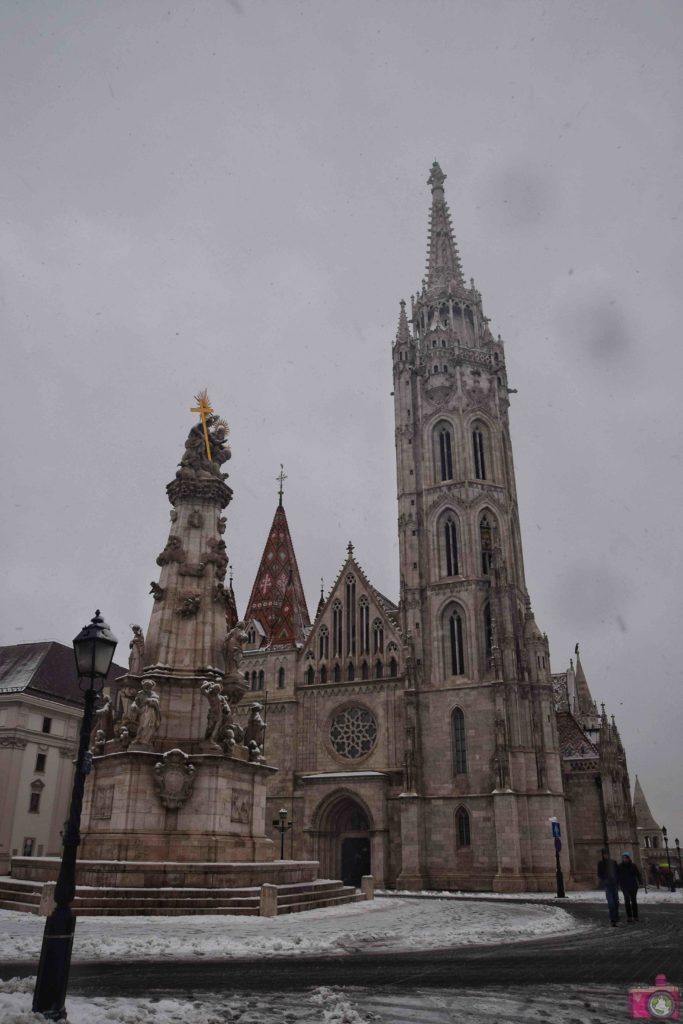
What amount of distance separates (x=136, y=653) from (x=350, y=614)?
26826mm

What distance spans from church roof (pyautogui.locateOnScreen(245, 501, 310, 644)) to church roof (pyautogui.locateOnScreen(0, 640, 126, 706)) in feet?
41.8

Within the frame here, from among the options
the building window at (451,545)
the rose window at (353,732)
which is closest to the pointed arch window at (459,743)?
the rose window at (353,732)

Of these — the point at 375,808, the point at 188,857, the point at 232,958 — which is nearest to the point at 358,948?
the point at 232,958

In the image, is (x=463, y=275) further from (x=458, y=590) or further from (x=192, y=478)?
(x=192, y=478)

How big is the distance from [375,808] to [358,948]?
101 ft

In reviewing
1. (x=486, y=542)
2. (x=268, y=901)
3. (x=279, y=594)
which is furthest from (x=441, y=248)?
(x=268, y=901)

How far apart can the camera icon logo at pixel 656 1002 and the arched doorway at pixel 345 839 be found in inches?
1388

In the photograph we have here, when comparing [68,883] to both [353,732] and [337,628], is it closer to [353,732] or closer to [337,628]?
[353,732]

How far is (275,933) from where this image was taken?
42.9ft

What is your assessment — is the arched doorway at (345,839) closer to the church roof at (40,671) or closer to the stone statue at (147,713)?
the church roof at (40,671)

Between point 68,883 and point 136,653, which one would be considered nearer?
point 68,883

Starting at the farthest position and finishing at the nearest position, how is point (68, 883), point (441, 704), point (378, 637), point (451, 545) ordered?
point (451, 545) → point (378, 637) → point (441, 704) → point (68, 883)

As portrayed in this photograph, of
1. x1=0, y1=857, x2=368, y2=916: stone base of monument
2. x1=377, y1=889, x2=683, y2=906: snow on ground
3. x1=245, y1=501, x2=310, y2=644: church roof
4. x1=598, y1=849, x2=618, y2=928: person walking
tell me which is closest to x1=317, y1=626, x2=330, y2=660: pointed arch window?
x1=245, y1=501, x2=310, y2=644: church roof

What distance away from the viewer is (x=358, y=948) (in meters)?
12.2
